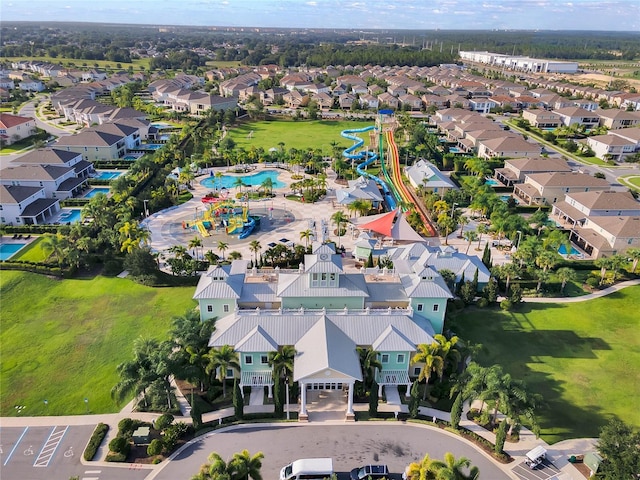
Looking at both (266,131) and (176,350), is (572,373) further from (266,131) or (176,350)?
(266,131)

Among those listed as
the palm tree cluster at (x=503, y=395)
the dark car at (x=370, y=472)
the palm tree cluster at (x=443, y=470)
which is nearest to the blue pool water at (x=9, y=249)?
the dark car at (x=370, y=472)

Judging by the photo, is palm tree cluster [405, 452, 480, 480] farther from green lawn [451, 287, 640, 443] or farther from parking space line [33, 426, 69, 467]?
parking space line [33, 426, 69, 467]

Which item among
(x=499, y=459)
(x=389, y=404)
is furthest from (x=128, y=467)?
(x=499, y=459)

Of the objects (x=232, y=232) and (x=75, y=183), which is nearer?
(x=232, y=232)

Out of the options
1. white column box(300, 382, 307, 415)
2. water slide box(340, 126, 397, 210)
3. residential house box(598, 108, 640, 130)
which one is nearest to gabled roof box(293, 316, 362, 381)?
white column box(300, 382, 307, 415)

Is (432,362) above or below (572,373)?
above
